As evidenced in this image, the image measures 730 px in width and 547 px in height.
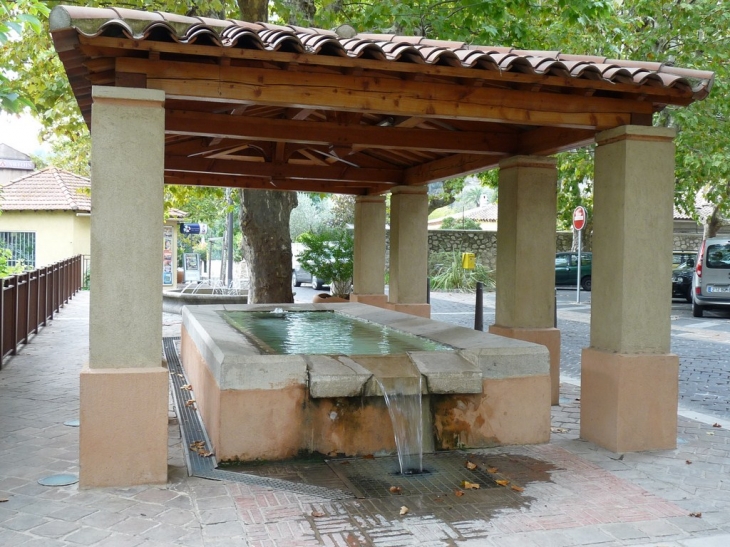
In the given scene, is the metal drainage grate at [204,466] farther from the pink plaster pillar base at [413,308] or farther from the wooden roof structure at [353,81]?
the pink plaster pillar base at [413,308]

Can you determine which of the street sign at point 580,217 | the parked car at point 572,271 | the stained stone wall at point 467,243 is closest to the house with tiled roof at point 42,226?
the stained stone wall at point 467,243

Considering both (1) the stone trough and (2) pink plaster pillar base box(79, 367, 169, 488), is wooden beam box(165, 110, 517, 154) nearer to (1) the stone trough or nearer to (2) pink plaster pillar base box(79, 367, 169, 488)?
(1) the stone trough

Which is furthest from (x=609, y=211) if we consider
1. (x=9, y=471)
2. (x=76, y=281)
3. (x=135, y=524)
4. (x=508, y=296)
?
(x=76, y=281)

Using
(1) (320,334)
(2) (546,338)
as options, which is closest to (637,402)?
(2) (546,338)

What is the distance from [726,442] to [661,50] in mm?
11574

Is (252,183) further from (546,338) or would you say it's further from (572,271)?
(572,271)

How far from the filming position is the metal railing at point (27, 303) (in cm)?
1072

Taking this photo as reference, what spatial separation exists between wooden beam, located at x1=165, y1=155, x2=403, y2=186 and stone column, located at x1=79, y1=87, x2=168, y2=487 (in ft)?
17.3

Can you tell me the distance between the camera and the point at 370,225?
504 inches

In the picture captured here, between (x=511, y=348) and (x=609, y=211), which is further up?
(x=609, y=211)

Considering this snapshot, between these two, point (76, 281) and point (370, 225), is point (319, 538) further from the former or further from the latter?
point (76, 281)

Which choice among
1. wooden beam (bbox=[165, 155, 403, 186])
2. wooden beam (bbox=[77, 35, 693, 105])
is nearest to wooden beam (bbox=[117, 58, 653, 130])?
wooden beam (bbox=[77, 35, 693, 105])

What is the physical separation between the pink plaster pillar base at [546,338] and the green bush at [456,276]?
61.9ft

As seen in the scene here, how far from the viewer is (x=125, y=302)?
17.2ft
